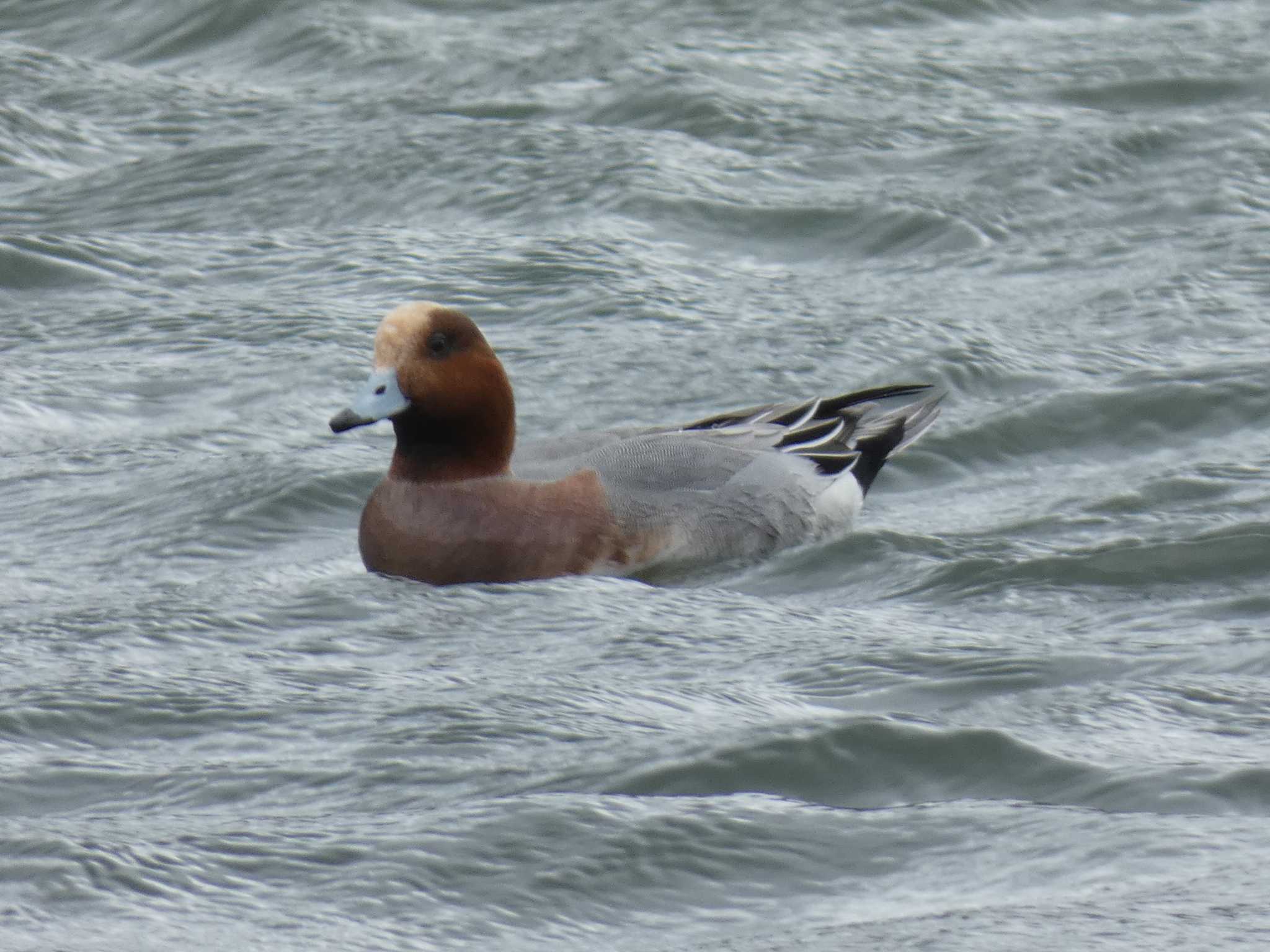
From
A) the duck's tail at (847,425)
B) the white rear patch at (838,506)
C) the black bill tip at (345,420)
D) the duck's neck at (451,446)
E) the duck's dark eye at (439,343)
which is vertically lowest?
the white rear patch at (838,506)

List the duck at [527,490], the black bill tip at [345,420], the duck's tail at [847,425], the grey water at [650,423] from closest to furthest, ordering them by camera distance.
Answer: the grey water at [650,423] < the black bill tip at [345,420] < the duck at [527,490] < the duck's tail at [847,425]

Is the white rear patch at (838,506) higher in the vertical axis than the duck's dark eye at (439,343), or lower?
lower

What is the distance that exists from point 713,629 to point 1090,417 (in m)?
2.81

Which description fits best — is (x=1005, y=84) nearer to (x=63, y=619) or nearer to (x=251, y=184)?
(x=251, y=184)

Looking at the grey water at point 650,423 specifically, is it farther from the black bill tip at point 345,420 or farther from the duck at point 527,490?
the black bill tip at point 345,420

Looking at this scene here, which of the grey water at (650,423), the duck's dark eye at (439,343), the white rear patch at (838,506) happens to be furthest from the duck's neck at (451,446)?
the white rear patch at (838,506)

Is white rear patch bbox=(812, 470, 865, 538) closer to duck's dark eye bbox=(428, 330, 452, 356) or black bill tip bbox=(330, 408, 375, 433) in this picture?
duck's dark eye bbox=(428, 330, 452, 356)

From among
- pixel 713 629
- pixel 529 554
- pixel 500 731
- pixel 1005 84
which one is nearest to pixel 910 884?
pixel 500 731

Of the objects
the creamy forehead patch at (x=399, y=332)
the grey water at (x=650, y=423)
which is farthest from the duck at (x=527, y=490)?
the grey water at (x=650, y=423)

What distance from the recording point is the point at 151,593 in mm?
7707

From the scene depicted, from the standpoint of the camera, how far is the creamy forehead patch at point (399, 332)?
780 centimetres

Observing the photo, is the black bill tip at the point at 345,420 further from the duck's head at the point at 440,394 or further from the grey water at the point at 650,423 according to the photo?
the grey water at the point at 650,423

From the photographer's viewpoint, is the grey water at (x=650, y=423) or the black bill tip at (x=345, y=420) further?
the black bill tip at (x=345, y=420)

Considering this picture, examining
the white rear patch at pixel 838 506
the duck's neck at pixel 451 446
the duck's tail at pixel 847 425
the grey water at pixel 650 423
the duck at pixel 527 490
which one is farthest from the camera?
the duck's tail at pixel 847 425
